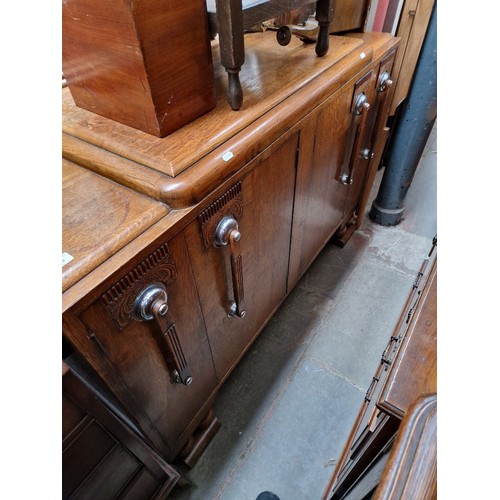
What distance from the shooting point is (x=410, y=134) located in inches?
74.3

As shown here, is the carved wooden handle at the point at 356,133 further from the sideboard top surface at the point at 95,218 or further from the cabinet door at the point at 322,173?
the sideboard top surface at the point at 95,218

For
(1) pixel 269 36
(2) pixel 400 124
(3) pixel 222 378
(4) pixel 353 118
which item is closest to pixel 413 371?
(3) pixel 222 378

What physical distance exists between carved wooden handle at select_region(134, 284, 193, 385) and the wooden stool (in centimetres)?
49

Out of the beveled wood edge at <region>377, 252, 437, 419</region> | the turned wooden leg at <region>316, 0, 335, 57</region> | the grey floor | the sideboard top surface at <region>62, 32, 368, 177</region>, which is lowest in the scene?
the grey floor

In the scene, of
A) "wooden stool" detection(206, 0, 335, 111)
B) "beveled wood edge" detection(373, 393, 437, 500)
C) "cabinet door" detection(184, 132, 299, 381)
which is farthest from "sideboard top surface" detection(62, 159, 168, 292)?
"beveled wood edge" detection(373, 393, 437, 500)

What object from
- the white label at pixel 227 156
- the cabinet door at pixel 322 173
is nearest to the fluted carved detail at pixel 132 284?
the white label at pixel 227 156

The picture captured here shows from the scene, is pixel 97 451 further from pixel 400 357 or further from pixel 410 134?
pixel 410 134

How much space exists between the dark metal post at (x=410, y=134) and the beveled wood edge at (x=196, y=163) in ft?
3.65

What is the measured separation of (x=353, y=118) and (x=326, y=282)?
95 centimetres

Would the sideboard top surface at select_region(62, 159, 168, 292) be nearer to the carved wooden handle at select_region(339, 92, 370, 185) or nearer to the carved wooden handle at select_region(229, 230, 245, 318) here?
the carved wooden handle at select_region(229, 230, 245, 318)

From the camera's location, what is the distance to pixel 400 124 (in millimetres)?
1922

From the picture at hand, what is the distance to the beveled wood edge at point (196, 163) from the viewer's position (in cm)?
67

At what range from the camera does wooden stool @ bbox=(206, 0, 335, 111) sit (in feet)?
2.32

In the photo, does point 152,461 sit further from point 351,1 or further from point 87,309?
point 351,1
